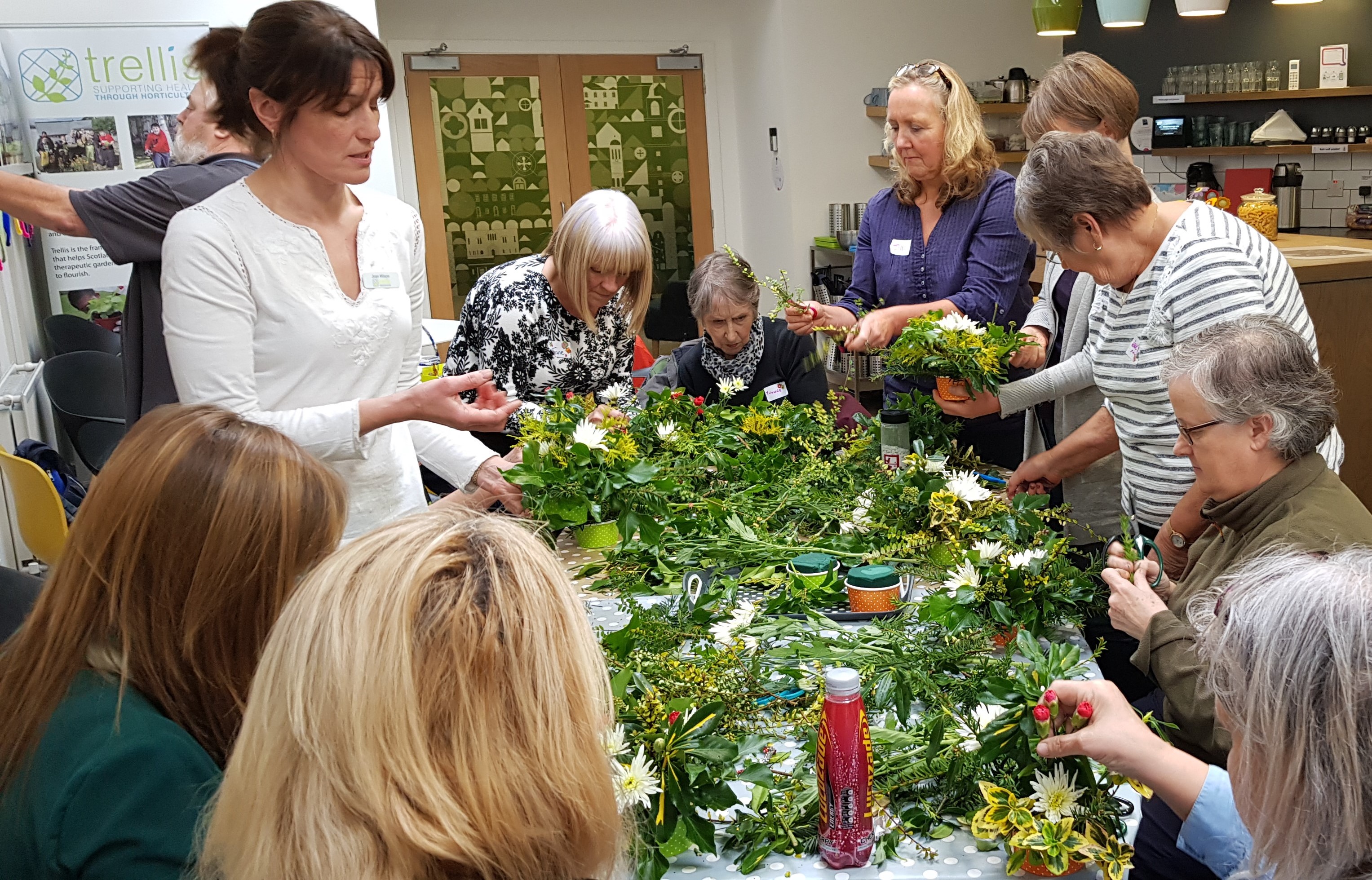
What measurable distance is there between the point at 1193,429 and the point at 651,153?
6462mm

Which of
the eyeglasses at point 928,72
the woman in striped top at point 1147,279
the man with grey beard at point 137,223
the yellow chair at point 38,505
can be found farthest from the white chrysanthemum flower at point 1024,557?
the yellow chair at point 38,505

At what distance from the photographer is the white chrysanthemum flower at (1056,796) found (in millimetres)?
1285

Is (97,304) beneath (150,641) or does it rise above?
above

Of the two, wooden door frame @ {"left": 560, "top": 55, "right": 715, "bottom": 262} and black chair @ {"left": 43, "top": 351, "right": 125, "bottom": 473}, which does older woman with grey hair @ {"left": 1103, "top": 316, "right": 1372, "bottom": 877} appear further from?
wooden door frame @ {"left": 560, "top": 55, "right": 715, "bottom": 262}

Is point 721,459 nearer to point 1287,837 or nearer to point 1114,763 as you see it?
point 1114,763

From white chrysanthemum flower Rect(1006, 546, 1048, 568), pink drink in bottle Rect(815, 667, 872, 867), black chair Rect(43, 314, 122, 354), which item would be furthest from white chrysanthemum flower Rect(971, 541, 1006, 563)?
black chair Rect(43, 314, 122, 354)

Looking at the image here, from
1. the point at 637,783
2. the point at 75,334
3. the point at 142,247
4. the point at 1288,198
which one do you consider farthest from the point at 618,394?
the point at 1288,198

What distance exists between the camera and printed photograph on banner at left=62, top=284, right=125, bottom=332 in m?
5.12

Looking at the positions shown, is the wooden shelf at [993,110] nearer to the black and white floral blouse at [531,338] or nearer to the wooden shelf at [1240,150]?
the wooden shelf at [1240,150]

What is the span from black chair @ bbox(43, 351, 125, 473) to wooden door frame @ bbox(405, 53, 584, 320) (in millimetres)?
3027

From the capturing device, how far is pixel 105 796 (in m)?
1.08

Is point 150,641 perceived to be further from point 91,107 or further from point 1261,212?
point 1261,212

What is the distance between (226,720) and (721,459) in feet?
5.35

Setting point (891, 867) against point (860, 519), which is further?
point (860, 519)
